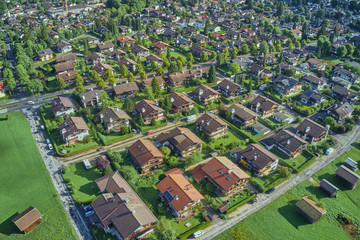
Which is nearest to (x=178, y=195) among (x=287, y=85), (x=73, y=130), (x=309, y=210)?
(x=309, y=210)

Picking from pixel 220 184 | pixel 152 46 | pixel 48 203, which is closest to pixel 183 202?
pixel 220 184

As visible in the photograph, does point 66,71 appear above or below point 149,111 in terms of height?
below

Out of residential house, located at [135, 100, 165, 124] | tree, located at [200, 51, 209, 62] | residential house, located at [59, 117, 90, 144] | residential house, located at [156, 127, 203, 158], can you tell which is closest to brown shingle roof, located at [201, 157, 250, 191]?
residential house, located at [156, 127, 203, 158]

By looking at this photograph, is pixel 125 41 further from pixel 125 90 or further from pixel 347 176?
pixel 347 176

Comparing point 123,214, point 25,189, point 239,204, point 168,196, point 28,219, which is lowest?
point 25,189

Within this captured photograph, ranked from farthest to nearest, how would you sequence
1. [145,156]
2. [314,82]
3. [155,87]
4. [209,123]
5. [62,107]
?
1. [314,82]
2. [155,87]
3. [62,107]
4. [209,123]
5. [145,156]

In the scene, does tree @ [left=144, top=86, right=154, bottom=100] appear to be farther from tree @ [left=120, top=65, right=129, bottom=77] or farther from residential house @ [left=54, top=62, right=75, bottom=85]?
residential house @ [left=54, top=62, right=75, bottom=85]
